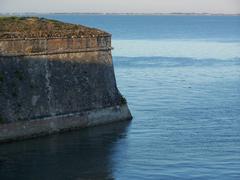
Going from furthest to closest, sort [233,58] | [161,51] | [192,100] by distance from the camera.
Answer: [161,51], [233,58], [192,100]

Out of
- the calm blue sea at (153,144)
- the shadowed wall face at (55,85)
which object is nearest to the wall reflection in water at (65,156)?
the calm blue sea at (153,144)

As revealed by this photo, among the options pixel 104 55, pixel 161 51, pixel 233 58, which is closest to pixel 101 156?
pixel 104 55

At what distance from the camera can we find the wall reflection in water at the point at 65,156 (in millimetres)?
23438

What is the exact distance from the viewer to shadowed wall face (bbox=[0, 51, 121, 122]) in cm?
2805

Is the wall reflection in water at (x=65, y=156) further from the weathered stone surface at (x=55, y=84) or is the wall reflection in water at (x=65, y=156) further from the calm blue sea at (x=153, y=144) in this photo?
the weathered stone surface at (x=55, y=84)

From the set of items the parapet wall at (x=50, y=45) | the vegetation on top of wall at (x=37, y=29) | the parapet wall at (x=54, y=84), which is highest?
the vegetation on top of wall at (x=37, y=29)

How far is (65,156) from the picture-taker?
2592 cm

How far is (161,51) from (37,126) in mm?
49624

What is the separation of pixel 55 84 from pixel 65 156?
5.14 m

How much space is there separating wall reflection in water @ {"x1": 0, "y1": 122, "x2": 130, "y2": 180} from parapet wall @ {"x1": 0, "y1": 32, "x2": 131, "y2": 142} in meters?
0.69

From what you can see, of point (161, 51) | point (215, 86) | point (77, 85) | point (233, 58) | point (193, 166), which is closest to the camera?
point (193, 166)

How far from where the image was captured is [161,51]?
76.7 metres

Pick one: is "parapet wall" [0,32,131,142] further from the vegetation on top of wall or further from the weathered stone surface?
the vegetation on top of wall

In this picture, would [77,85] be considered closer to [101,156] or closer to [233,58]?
[101,156]
